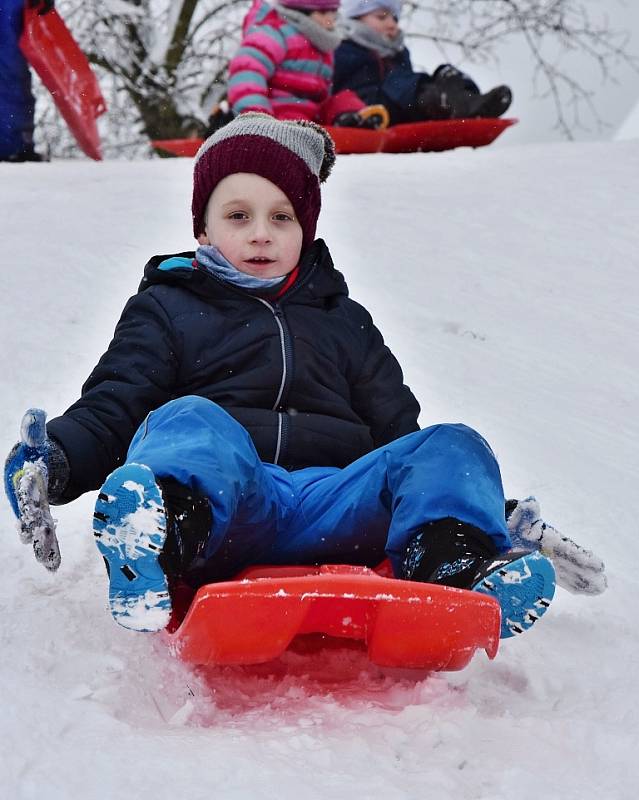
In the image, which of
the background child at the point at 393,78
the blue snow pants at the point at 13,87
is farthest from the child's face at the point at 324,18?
the blue snow pants at the point at 13,87

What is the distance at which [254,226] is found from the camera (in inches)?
82.4

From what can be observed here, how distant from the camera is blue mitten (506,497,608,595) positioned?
1.77 m

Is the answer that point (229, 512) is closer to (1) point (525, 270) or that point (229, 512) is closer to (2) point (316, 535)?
(2) point (316, 535)

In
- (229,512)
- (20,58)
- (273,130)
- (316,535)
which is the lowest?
(20,58)

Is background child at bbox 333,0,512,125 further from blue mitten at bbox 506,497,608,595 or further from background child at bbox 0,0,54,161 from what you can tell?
blue mitten at bbox 506,497,608,595

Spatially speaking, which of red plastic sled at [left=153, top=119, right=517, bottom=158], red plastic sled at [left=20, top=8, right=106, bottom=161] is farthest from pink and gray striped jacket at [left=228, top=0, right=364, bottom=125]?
red plastic sled at [left=20, top=8, right=106, bottom=161]

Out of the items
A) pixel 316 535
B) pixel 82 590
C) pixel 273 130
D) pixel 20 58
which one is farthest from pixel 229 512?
pixel 20 58

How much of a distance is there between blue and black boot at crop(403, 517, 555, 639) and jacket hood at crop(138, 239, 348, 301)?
75 centimetres

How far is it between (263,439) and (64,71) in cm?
494

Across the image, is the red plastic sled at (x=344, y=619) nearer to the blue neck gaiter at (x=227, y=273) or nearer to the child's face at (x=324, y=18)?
the blue neck gaiter at (x=227, y=273)

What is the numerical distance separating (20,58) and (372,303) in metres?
3.50

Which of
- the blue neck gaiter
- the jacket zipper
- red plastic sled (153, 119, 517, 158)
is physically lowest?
red plastic sled (153, 119, 517, 158)

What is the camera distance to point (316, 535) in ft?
5.65

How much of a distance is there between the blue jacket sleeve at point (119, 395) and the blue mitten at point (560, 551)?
0.68m
